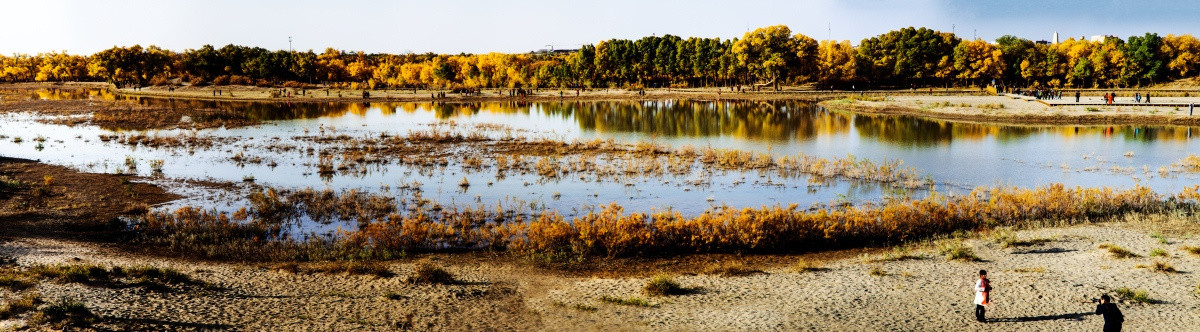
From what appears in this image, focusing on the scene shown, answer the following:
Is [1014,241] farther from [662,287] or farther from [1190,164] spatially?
[1190,164]

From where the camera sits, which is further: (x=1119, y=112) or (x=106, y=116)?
(x=106, y=116)

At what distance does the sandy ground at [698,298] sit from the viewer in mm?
14281

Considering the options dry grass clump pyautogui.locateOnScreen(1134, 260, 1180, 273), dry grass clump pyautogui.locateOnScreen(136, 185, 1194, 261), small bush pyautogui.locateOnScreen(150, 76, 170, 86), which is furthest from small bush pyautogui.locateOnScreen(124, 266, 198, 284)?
small bush pyautogui.locateOnScreen(150, 76, 170, 86)

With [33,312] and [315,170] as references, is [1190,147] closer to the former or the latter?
[315,170]

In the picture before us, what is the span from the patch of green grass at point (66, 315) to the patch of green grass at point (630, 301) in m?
9.74

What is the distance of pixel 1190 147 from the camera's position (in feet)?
136

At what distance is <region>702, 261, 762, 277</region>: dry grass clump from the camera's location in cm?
1772

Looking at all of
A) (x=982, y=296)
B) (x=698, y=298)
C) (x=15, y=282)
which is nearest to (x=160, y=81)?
(x=15, y=282)

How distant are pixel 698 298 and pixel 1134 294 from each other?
8.78 metres

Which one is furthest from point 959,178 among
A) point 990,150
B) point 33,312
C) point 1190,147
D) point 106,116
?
point 106,116

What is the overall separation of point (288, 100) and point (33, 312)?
91.2 m

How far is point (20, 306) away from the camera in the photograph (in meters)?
14.3

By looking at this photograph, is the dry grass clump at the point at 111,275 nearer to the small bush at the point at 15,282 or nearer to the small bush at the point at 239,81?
the small bush at the point at 15,282

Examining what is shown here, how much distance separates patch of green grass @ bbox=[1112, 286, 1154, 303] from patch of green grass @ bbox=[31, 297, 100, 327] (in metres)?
20.1
